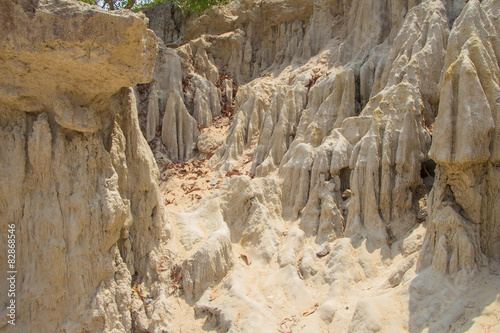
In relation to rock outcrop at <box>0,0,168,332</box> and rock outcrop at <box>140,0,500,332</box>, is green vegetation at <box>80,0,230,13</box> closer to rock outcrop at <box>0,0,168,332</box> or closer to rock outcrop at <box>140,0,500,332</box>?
rock outcrop at <box>140,0,500,332</box>

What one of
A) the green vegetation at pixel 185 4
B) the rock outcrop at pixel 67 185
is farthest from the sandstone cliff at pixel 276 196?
the green vegetation at pixel 185 4

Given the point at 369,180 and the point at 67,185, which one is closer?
the point at 67,185

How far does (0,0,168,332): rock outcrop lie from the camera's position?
598 centimetres

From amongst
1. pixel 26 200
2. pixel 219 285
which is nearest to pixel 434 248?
pixel 219 285

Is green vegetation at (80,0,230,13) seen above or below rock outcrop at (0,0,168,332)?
above

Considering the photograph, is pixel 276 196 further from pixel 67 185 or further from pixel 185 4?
pixel 185 4

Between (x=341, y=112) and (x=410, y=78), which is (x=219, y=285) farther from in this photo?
(x=410, y=78)

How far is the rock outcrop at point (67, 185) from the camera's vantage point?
5.98 meters

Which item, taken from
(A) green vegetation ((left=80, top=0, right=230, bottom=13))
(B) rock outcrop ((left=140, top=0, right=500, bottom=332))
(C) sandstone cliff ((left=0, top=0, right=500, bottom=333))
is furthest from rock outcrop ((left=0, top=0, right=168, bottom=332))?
(A) green vegetation ((left=80, top=0, right=230, bottom=13))

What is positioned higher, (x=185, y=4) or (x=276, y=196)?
(x=185, y=4)

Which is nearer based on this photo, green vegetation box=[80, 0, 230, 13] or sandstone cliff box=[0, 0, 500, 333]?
sandstone cliff box=[0, 0, 500, 333]

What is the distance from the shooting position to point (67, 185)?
21.2 feet

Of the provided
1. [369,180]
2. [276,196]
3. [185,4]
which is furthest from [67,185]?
[185,4]

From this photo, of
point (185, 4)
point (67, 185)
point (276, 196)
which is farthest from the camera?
point (185, 4)
